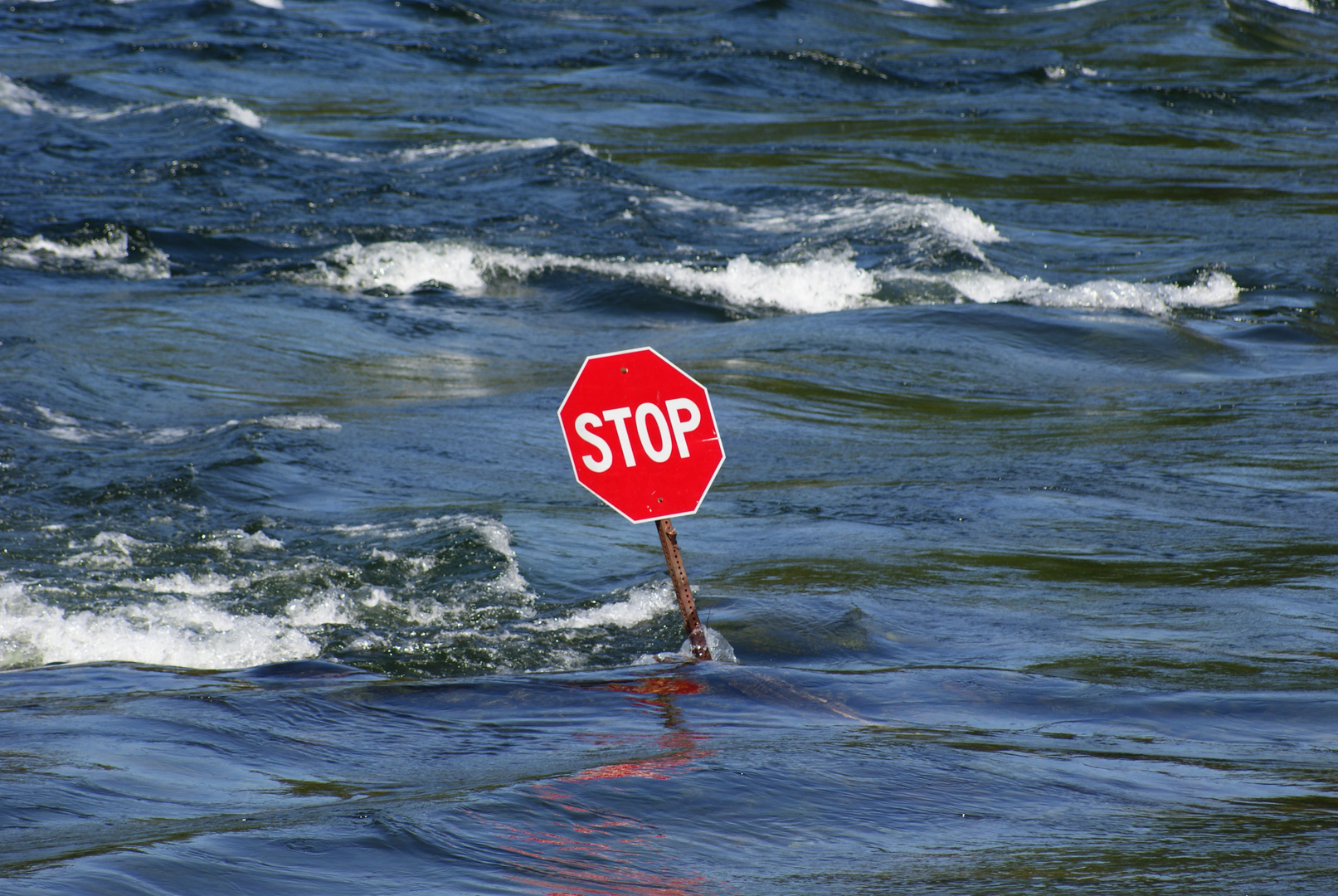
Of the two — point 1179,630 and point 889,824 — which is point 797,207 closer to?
point 1179,630

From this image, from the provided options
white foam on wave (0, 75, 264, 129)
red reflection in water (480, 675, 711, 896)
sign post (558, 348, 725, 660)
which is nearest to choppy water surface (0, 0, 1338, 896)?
red reflection in water (480, 675, 711, 896)

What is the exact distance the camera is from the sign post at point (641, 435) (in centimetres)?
420

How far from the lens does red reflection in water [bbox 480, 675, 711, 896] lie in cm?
279

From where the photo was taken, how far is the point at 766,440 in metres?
8.38

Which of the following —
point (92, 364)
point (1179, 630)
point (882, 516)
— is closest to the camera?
point (1179, 630)

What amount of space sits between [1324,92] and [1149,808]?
90.0ft

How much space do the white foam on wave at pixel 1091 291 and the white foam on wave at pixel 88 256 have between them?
6.56 m

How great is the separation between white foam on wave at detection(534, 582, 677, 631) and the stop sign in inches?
45.7

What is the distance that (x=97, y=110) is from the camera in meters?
20.9

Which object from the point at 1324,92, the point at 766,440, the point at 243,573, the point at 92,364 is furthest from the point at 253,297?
the point at 1324,92

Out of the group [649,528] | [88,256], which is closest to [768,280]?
[88,256]

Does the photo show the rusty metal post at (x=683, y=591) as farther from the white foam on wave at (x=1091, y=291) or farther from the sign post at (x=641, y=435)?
the white foam on wave at (x=1091, y=291)

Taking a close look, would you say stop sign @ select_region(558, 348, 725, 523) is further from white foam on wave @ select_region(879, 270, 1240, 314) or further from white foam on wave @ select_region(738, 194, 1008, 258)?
white foam on wave @ select_region(738, 194, 1008, 258)

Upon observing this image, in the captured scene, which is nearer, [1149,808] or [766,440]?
[1149,808]
